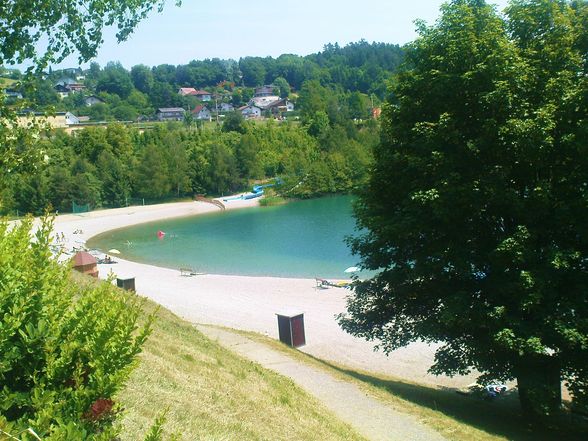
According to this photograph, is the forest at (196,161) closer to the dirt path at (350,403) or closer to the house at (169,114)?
the house at (169,114)

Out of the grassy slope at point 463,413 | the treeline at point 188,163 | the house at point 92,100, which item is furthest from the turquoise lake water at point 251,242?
the house at point 92,100

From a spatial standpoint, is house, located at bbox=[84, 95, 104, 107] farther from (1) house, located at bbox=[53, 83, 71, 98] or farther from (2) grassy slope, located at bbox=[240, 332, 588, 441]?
(2) grassy slope, located at bbox=[240, 332, 588, 441]

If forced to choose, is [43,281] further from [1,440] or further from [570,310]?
[570,310]

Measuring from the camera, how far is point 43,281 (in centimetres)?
416

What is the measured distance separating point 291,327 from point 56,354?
14448 mm

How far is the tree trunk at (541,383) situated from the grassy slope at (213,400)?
4.72 m

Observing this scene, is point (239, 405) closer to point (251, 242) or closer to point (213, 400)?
point (213, 400)

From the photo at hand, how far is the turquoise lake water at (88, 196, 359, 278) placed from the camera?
43.2 meters

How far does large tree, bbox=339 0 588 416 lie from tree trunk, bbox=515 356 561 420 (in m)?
0.03

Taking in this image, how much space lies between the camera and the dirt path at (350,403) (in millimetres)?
9344

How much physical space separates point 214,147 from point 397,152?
78.4m

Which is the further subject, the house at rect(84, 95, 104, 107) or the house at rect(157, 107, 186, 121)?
the house at rect(157, 107, 186, 121)

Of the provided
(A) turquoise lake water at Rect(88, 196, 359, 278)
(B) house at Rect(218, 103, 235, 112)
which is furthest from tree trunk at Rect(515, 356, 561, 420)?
(B) house at Rect(218, 103, 235, 112)

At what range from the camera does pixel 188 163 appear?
8900cm
